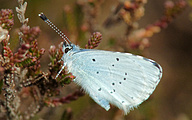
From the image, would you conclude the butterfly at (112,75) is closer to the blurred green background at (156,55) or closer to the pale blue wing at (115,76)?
the pale blue wing at (115,76)

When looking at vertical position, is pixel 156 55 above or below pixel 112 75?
below

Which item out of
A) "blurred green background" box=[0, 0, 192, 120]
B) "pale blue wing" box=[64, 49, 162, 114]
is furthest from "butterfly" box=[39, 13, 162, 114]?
"blurred green background" box=[0, 0, 192, 120]

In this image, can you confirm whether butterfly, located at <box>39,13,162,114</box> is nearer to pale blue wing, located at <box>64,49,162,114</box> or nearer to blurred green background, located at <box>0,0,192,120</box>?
pale blue wing, located at <box>64,49,162,114</box>

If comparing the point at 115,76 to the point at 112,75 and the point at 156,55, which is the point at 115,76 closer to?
the point at 112,75

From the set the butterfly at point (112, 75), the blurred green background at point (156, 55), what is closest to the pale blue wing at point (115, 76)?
the butterfly at point (112, 75)

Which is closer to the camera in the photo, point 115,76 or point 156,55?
point 115,76

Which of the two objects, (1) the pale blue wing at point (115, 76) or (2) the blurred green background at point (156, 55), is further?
(2) the blurred green background at point (156, 55)

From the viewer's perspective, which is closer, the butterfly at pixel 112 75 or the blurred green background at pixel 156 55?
the butterfly at pixel 112 75

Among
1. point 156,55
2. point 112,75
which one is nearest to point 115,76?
point 112,75
